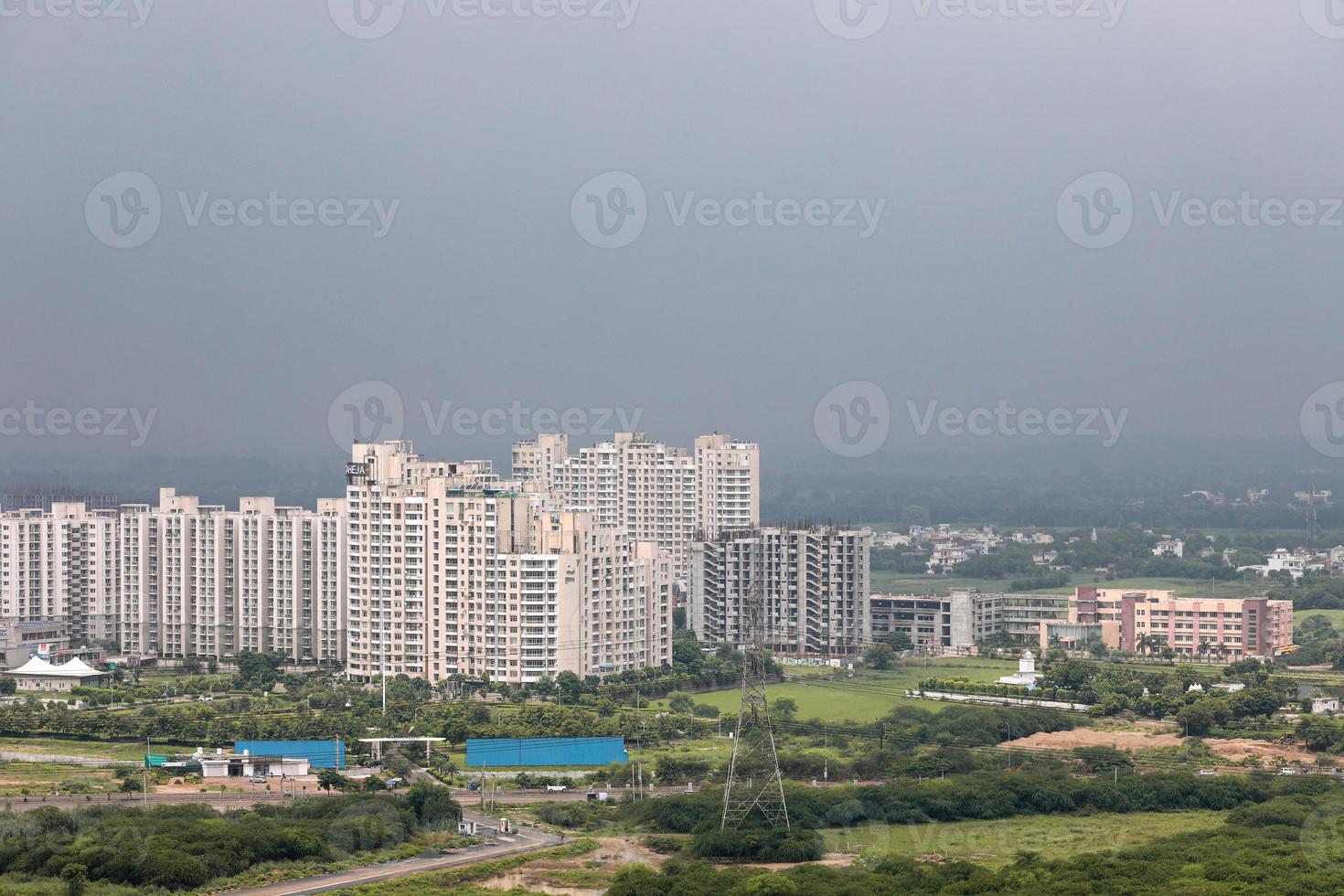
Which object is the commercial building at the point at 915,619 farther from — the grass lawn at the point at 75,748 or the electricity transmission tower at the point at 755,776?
the electricity transmission tower at the point at 755,776

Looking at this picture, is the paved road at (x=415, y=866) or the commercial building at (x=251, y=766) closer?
the paved road at (x=415, y=866)

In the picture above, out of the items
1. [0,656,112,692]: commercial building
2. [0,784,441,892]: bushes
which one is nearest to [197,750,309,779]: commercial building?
[0,784,441,892]: bushes

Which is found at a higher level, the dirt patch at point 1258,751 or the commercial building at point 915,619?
the commercial building at point 915,619

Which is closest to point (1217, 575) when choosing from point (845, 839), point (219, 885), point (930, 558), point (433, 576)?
point (930, 558)

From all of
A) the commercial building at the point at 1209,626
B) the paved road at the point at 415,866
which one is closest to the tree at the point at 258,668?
the paved road at the point at 415,866

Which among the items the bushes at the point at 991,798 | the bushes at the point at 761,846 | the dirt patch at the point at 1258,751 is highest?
the dirt patch at the point at 1258,751

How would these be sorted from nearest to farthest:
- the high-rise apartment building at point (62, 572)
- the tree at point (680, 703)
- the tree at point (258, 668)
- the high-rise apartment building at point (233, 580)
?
the tree at point (680, 703) → the tree at point (258, 668) → the high-rise apartment building at point (233, 580) → the high-rise apartment building at point (62, 572)

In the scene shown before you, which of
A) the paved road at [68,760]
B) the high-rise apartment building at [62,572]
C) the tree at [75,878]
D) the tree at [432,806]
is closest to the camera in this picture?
the tree at [75,878]
